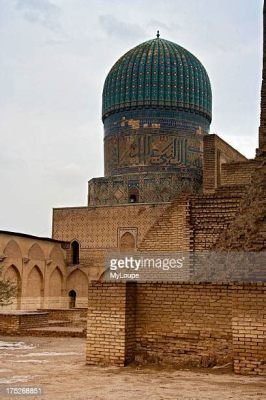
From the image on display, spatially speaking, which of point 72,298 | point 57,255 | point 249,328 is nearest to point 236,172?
point 249,328

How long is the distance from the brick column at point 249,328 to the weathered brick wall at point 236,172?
8.44m

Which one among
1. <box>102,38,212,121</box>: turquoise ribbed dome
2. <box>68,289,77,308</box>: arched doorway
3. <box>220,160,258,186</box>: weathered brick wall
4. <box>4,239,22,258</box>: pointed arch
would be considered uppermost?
<box>102,38,212,121</box>: turquoise ribbed dome

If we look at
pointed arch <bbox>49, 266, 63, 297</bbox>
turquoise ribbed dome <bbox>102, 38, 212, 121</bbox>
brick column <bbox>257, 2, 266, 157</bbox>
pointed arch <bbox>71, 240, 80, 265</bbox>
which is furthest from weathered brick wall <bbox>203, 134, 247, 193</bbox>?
pointed arch <bbox>49, 266, 63, 297</bbox>

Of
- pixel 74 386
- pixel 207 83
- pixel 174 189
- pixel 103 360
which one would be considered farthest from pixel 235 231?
pixel 207 83

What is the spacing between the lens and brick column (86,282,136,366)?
7.07 meters

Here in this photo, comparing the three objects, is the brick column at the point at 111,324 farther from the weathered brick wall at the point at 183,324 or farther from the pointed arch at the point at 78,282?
the pointed arch at the point at 78,282

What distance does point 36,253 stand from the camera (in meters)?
24.0

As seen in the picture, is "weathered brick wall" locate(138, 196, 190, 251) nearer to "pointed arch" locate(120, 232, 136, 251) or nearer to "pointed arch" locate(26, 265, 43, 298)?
"pointed arch" locate(26, 265, 43, 298)

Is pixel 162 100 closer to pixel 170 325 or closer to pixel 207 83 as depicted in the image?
pixel 207 83

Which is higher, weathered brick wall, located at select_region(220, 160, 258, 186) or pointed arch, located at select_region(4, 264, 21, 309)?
weathered brick wall, located at select_region(220, 160, 258, 186)

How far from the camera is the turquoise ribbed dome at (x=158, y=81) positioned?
27500 mm

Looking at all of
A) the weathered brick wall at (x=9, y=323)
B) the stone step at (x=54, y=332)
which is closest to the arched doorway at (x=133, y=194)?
the weathered brick wall at (x=9, y=323)

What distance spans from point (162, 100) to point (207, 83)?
2.92 meters

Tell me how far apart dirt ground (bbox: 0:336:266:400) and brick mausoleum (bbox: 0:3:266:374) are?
1.21ft
